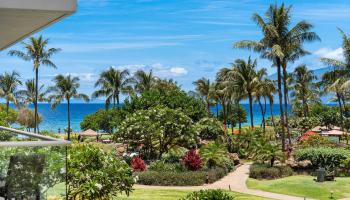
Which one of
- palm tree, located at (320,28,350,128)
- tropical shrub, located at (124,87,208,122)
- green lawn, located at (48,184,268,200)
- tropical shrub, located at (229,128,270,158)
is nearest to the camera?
green lawn, located at (48,184,268,200)

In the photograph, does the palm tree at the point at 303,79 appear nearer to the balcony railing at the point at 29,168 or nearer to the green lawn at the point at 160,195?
the green lawn at the point at 160,195

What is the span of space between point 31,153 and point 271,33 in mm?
37257

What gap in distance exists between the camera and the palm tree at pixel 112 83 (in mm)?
72150

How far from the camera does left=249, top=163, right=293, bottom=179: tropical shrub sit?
32.1 metres

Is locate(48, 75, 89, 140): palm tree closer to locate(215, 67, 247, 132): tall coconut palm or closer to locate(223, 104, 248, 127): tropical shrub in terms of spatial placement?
locate(215, 67, 247, 132): tall coconut palm

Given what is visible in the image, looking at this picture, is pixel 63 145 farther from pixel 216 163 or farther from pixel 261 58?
pixel 261 58

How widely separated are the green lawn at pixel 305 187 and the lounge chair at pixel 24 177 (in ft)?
74.9

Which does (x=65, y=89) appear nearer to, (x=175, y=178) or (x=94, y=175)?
(x=175, y=178)

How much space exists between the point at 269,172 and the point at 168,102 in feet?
53.3

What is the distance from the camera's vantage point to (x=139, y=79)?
71.3m

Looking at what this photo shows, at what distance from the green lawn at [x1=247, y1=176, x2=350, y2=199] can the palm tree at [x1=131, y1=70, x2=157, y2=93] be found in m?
40.3

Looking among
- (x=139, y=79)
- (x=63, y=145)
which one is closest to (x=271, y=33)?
(x=139, y=79)

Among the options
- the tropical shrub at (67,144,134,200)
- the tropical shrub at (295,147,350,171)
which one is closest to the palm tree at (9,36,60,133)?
the tropical shrub at (295,147,350,171)

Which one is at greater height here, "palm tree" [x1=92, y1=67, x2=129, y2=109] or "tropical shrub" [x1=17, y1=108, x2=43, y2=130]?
"palm tree" [x1=92, y1=67, x2=129, y2=109]
